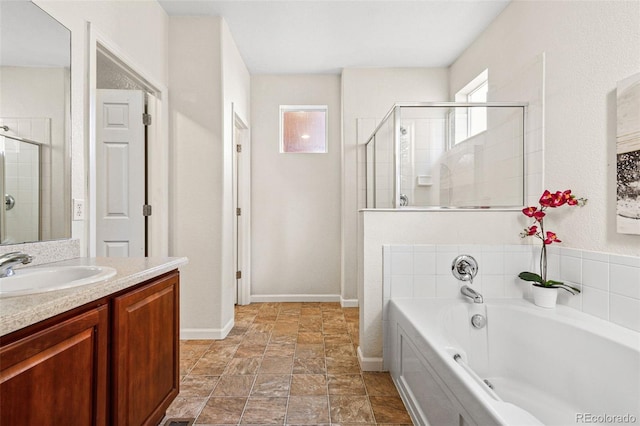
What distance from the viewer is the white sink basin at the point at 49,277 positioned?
1058mm

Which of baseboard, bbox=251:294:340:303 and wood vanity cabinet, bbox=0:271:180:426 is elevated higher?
wood vanity cabinet, bbox=0:271:180:426

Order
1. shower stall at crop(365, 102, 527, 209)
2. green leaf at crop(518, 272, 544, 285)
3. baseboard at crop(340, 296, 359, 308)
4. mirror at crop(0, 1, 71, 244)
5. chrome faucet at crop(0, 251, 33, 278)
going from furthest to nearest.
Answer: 1. baseboard at crop(340, 296, 359, 308)
2. shower stall at crop(365, 102, 527, 209)
3. green leaf at crop(518, 272, 544, 285)
4. mirror at crop(0, 1, 71, 244)
5. chrome faucet at crop(0, 251, 33, 278)

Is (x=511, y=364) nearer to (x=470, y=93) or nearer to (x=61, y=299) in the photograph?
(x=61, y=299)

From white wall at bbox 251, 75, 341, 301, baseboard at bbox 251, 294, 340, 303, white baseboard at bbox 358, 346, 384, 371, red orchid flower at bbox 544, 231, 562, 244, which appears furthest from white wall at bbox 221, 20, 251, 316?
red orchid flower at bbox 544, 231, 562, 244

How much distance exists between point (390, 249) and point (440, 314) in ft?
1.58

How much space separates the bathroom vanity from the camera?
2.44ft

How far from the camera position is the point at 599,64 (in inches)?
65.7

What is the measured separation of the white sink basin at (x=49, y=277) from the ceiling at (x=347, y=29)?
7.36 feet

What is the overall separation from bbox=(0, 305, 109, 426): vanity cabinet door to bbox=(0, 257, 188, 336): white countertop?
2.0 inches

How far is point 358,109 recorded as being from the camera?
358 cm

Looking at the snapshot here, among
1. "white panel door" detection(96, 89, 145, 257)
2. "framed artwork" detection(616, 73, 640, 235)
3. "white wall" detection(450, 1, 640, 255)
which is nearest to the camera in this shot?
"framed artwork" detection(616, 73, 640, 235)

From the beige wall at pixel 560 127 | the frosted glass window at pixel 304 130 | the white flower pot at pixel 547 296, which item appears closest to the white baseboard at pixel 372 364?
the beige wall at pixel 560 127

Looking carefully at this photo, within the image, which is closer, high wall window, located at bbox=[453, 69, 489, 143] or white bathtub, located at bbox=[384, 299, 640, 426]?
white bathtub, located at bbox=[384, 299, 640, 426]

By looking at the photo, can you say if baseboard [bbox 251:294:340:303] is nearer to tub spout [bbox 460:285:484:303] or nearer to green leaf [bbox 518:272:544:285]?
tub spout [bbox 460:285:484:303]
